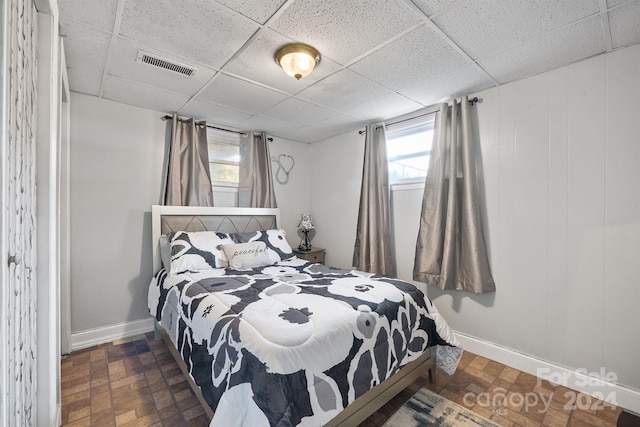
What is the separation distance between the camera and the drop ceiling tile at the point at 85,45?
169 centimetres

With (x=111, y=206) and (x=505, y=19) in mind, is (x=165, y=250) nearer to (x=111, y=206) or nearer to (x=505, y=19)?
(x=111, y=206)

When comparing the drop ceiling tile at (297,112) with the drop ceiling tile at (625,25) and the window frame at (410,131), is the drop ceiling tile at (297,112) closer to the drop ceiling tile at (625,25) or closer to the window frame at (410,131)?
the window frame at (410,131)

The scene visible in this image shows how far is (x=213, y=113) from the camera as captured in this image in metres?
3.03

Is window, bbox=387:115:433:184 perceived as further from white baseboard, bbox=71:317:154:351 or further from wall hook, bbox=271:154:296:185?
white baseboard, bbox=71:317:154:351

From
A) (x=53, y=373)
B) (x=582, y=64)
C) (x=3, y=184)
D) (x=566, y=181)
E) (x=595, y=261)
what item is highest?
(x=582, y=64)

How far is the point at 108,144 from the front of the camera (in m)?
2.71

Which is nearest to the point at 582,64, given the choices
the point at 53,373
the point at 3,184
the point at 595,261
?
the point at 595,261

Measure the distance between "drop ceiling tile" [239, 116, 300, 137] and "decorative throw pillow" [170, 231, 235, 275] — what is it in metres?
1.42

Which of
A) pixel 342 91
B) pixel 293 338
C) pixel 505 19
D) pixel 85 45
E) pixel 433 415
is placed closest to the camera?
pixel 293 338

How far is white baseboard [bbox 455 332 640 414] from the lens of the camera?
1809 mm

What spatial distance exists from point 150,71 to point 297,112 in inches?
53.8

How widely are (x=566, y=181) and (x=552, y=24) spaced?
1070mm

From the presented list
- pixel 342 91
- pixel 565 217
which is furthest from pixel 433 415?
pixel 342 91

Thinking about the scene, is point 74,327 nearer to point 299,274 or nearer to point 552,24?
point 299,274
